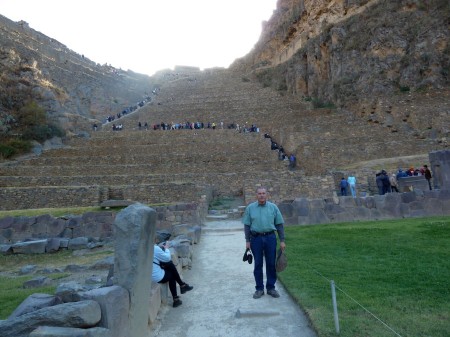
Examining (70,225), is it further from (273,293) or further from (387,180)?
(387,180)

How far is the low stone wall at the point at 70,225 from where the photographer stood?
51.5 feet

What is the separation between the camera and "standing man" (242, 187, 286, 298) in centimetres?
619

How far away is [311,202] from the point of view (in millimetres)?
15062

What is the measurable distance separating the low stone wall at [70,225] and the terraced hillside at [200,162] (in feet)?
17.9

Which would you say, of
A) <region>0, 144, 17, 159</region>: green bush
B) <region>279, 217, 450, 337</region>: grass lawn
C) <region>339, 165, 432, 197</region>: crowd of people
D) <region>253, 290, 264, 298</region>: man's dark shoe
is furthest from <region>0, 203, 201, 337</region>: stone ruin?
<region>0, 144, 17, 159</region>: green bush

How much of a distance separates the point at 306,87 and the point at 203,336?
45912 mm

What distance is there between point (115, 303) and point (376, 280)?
14.0ft

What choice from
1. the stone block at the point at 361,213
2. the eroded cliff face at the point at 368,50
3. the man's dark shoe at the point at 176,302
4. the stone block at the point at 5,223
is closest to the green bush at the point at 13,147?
the stone block at the point at 5,223

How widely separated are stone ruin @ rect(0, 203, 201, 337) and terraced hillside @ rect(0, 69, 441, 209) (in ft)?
51.4

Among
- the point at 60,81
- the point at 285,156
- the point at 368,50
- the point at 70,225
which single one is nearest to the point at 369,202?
the point at 70,225

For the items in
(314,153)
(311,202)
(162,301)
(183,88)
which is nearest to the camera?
(162,301)

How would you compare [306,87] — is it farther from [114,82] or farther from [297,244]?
[297,244]

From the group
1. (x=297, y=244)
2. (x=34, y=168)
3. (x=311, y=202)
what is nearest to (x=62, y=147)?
(x=34, y=168)

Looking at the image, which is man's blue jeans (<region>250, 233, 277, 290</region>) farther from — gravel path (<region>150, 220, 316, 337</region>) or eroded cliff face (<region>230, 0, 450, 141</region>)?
eroded cliff face (<region>230, 0, 450, 141</region>)
